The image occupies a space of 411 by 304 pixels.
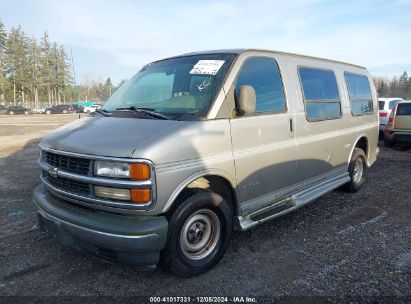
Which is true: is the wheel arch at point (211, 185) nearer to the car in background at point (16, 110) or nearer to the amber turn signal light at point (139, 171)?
the amber turn signal light at point (139, 171)

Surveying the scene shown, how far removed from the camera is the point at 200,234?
3.61 meters

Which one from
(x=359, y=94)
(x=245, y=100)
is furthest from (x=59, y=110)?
(x=245, y=100)

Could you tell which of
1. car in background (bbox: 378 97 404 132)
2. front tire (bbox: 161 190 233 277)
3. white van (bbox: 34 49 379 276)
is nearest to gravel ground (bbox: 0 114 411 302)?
front tire (bbox: 161 190 233 277)

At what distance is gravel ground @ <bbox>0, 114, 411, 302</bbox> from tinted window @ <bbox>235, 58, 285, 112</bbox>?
164cm

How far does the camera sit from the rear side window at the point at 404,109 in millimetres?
11375

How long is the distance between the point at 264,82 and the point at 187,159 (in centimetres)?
155

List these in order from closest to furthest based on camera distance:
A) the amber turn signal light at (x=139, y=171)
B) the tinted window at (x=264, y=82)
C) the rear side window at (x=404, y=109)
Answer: the amber turn signal light at (x=139, y=171) → the tinted window at (x=264, y=82) → the rear side window at (x=404, y=109)

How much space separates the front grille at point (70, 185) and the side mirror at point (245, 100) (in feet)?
5.52

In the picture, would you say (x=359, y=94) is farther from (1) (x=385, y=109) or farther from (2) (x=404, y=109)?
(1) (x=385, y=109)

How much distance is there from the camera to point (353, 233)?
4.64 meters

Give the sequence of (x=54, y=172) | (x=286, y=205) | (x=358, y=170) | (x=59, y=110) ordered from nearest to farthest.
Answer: (x=54, y=172) < (x=286, y=205) < (x=358, y=170) < (x=59, y=110)

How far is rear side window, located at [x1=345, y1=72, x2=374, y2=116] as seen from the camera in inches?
243

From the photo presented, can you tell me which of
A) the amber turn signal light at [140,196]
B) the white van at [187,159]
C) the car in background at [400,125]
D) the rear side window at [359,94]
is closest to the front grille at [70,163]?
the white van at [187,159]

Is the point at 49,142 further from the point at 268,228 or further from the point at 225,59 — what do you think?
the point at 268,228
